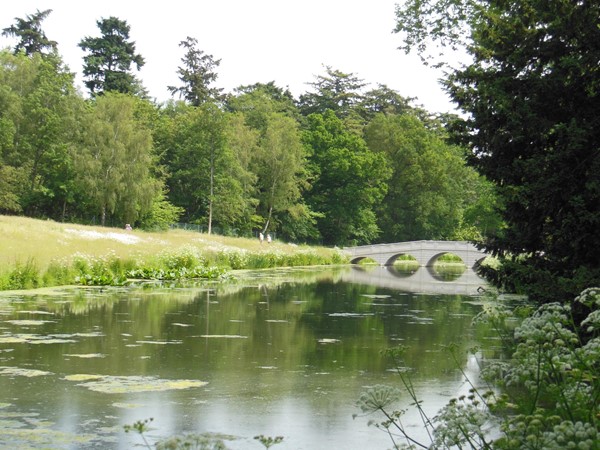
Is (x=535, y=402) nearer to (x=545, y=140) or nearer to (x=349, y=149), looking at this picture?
(x=545, y=140)

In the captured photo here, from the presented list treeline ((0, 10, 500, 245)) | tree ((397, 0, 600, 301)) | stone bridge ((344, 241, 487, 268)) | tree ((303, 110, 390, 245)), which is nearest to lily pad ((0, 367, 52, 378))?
tree ((397, 0, 600, 301))

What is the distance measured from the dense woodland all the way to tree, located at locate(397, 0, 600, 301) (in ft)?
0.09

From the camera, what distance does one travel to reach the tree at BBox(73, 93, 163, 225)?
157ft

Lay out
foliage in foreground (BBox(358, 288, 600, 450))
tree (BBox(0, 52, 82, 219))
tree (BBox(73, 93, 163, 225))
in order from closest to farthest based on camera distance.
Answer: foliage in foreground (BBox(358, 288, 600, 450)) → tree (BBox(73, 93, 163, 225)) → tree (BBox(0, 52, 82, 219))

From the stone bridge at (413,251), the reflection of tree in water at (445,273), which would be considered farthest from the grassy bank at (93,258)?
the stone bridge at (413,251)

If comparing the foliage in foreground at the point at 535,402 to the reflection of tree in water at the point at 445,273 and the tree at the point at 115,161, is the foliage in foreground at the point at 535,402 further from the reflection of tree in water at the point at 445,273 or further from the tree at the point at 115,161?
the tree at the point at 115,161

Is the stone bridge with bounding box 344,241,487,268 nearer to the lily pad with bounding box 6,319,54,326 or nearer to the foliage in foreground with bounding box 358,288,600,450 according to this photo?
the lily pad with bounding box 6,319,54,326

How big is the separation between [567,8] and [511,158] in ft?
6.88

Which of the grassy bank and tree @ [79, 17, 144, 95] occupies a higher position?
tree @ [79, 17, 144, 95]

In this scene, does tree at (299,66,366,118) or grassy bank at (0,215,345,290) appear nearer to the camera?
grassy bank at (0,215,345,290)

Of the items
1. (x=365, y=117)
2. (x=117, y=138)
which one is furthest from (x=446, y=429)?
(x=365, y=117)

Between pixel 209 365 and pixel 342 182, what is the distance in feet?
194

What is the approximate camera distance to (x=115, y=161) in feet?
161

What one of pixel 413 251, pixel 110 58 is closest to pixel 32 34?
pixel 110 58
